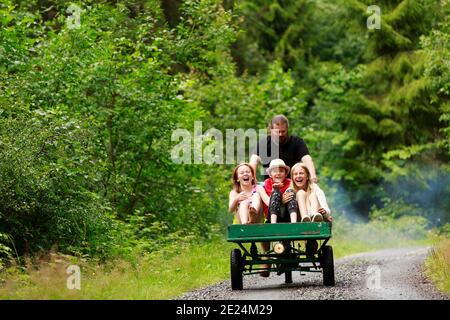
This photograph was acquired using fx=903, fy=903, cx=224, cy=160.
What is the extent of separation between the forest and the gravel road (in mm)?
2253

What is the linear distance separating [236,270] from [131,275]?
158 cm

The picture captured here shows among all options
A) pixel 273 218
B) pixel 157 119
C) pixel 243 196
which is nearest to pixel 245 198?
pixel 243 196

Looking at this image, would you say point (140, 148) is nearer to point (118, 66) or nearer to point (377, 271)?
point (118, 66)

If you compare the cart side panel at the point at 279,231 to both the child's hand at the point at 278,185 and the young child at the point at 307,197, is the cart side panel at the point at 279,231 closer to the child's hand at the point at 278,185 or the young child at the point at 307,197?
the young child at the point at 307,197

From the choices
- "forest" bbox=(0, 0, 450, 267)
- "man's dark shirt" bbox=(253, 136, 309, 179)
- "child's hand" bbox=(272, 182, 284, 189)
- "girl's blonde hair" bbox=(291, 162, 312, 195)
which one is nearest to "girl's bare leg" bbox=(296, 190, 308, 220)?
"girl's blonde hair" bbox=(291, 162, 312, 195)

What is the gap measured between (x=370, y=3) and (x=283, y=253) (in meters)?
21.3

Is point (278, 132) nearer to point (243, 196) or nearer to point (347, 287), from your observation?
point (243, 196)

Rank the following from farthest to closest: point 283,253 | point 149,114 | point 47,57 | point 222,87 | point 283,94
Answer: point 283,94 → point 222,87 → point 149,114 → point 47,57 → point 283,253

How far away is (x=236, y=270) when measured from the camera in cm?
1125

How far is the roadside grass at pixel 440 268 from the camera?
35.4ft

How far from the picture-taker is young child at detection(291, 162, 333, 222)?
11445 millimetres
